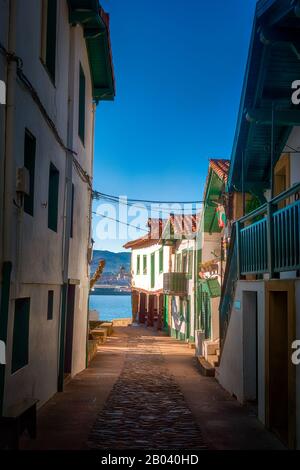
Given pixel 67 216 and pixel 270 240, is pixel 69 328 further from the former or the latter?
pixel 270 240

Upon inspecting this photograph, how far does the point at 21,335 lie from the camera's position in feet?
28.8

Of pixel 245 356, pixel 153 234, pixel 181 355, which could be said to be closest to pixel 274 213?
pixel 245 356

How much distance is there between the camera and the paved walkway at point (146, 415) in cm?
759

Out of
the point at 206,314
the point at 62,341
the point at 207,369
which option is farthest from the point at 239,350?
the point at 206,314

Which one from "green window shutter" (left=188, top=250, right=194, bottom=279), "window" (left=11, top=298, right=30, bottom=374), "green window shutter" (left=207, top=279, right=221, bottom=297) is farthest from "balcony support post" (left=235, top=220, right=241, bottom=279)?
"green window shutter" (left=188, top=250, right=194, bottom=279)

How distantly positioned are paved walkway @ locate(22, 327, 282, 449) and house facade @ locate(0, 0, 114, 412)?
64 cm

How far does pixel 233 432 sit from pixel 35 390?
3.45m

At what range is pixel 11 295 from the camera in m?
7.57

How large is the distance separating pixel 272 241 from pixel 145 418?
3595 millimetres

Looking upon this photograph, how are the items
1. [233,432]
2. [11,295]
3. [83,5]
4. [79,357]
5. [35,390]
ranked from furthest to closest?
[79,357]
[83,5]
[35,390]
[233,432]
[11,295]

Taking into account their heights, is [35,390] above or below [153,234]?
below

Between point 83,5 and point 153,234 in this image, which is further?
point 153,234

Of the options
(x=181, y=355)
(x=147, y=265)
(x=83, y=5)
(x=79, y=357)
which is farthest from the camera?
(x=147, y=265)

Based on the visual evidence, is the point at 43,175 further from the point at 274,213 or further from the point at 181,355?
the point at 181,355
